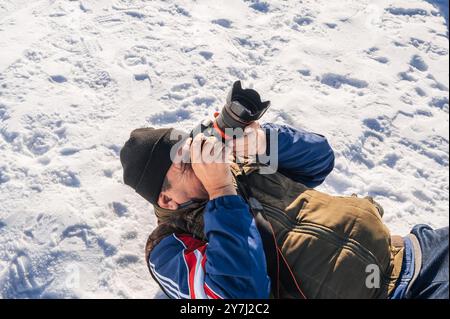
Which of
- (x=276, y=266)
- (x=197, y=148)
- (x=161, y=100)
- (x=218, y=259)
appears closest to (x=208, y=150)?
(x=197, y=148)

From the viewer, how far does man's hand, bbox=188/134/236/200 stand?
1.70 m

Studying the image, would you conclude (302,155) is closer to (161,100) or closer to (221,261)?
(221,261)

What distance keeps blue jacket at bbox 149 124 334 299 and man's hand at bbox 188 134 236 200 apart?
54 millimetres

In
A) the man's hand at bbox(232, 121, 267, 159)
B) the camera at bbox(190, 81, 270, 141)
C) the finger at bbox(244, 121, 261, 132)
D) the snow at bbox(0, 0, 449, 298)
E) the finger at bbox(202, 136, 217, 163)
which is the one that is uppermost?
the camera at bbox(190, 81, 270, 141)

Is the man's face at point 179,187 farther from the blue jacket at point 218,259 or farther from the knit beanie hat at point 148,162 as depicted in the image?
the blue jacket at point 218,259

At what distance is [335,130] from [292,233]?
1323mm

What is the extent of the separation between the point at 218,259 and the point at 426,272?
94 cm

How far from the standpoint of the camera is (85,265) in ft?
7.00

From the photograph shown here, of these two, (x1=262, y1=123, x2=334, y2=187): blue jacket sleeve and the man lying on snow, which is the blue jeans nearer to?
the man lying on snow

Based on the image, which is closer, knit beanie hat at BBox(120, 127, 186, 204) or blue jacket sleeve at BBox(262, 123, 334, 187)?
knit beanie hat at BBox(120, 127, 186, 204)

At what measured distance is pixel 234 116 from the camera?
1.74 m

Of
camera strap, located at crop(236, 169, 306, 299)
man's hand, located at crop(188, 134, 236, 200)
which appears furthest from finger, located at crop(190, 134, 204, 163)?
camera strap, located at crop(236, 169, 306, 299)
